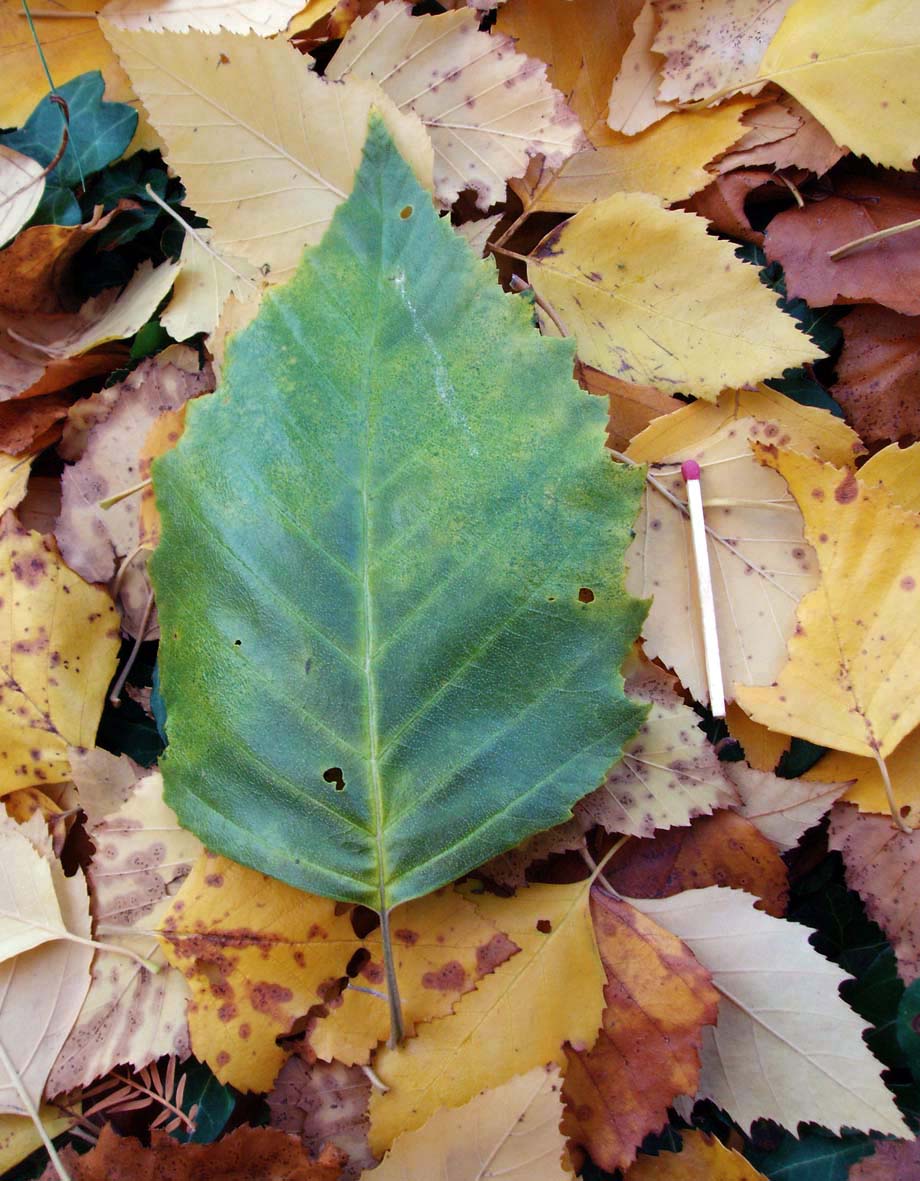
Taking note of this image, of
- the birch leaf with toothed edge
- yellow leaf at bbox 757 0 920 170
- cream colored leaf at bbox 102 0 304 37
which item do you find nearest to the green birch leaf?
the birch leaf with toothed edge

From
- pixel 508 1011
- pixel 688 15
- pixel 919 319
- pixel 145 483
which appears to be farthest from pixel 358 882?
pixel 688 15

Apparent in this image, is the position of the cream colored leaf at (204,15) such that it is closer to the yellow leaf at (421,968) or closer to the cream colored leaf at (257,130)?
the cream colored leaf at (257,130)

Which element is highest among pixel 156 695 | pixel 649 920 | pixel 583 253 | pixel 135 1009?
pixel 583 253

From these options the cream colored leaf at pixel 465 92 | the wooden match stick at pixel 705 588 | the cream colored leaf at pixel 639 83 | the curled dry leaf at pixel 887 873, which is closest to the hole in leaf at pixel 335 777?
the wooden match stick at pixel 705 588

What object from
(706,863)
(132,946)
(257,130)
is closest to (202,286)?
(257,130)

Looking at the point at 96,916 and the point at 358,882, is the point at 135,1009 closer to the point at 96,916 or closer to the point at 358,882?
the point at 96,916
